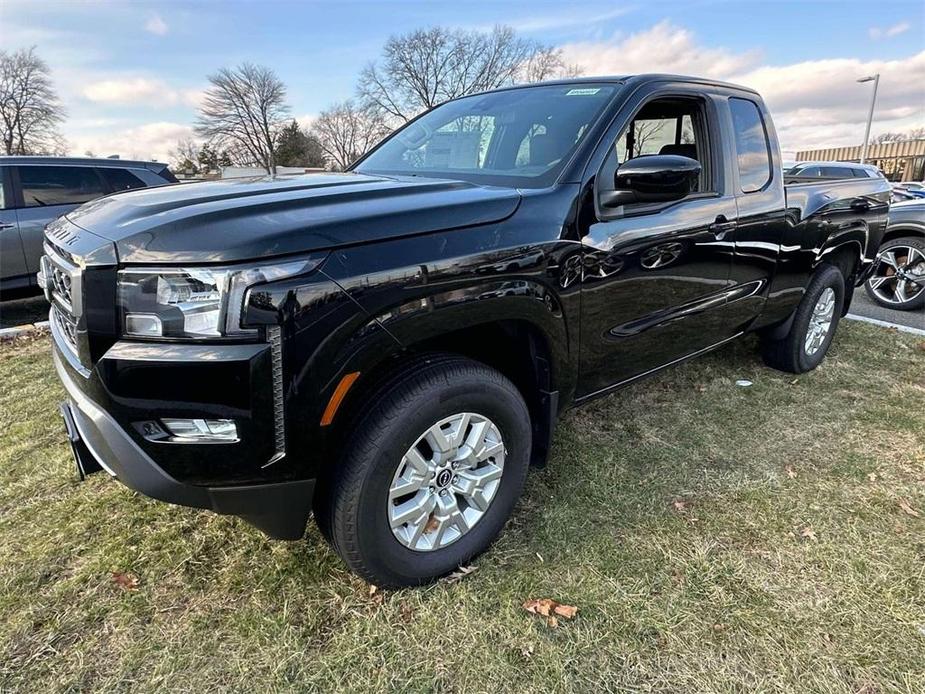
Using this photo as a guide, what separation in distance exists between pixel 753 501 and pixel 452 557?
5.16 feet

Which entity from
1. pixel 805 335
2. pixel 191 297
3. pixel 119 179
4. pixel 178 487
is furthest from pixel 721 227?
pixel 119 179

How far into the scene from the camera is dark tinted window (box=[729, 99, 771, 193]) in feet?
10.9

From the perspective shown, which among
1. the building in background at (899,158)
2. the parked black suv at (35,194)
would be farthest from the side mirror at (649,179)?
the building in background at (899,158)

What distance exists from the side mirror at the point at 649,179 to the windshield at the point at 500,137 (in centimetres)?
25

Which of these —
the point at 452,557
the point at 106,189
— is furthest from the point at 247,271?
the point at 106,189

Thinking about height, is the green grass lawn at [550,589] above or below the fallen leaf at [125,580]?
below

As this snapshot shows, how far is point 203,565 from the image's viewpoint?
2.36m

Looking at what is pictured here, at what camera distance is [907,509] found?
278 cm

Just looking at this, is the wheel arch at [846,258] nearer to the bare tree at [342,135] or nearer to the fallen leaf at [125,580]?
the fallen leaf at [125,580]

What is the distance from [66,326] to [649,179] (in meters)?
2.29

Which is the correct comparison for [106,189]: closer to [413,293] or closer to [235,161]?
[413,293]

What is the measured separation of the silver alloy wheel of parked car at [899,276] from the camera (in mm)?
6535

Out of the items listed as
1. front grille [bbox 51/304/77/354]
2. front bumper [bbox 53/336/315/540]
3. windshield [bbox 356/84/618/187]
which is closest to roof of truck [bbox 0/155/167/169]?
windshield [bbox 356/84/618/187]

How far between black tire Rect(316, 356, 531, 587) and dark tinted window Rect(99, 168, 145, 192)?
6.29 metres
